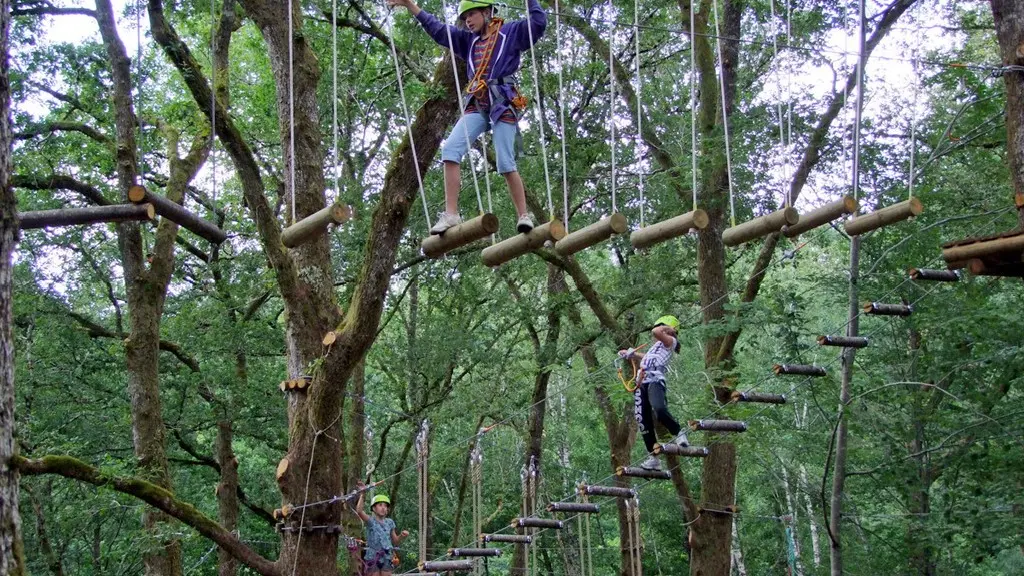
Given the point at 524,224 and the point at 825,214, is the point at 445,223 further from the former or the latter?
the point at 825,214

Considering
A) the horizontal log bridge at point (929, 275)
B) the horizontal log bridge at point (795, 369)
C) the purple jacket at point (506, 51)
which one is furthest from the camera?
the horizontal log bridge at point (795, 369)

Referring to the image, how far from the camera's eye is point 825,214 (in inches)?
196

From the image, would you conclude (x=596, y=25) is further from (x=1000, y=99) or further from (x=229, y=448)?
(x=229, y=448)

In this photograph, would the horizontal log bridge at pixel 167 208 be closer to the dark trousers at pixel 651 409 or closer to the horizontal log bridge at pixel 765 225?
the horizontal log bridge at pixel 765 225

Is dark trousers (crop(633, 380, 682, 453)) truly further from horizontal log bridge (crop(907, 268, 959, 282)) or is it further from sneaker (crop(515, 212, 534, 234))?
sneaker (crop(515, 212, 534, 234))

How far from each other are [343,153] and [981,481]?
27.5ft

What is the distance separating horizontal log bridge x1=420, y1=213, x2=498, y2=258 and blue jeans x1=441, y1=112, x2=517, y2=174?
1.61 feet

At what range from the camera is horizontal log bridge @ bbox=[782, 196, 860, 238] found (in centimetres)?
482

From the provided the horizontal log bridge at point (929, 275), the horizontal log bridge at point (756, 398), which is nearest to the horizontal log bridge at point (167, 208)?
the horizontal log bridge at point (756, 398)

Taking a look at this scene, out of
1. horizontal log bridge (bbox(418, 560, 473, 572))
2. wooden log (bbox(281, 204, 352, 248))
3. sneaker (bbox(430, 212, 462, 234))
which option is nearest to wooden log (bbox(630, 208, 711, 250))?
sneaker (bbox(430, 212, 462, 234))

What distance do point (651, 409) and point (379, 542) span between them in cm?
228

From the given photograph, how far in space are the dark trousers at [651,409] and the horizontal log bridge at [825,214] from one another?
2087 millimetres

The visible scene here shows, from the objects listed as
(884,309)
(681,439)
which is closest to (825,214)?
(884,309)

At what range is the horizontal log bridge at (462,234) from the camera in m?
4.44
